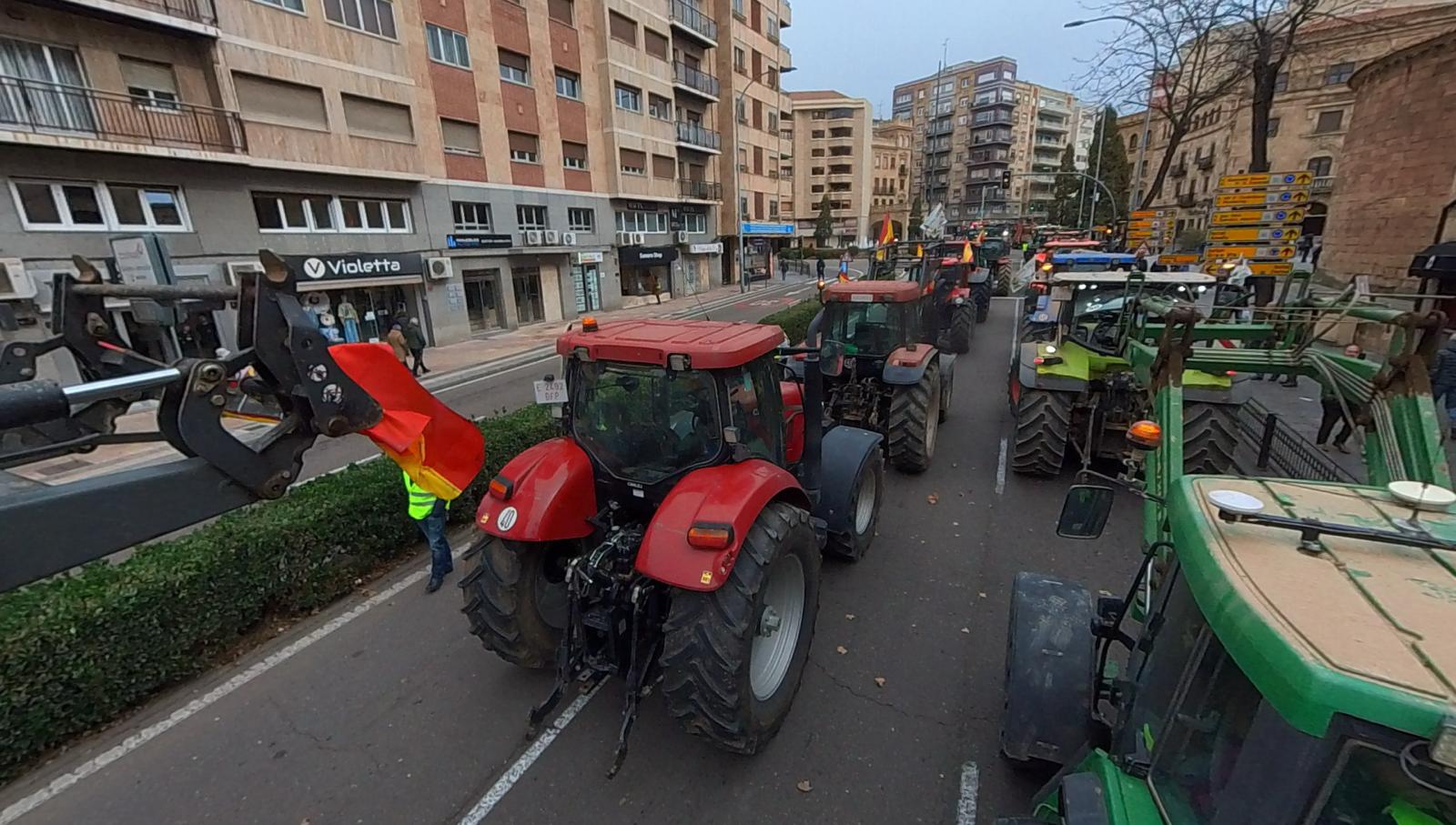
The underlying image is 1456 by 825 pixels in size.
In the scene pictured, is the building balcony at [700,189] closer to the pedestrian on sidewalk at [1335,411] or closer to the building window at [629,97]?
the building window at [629,97]

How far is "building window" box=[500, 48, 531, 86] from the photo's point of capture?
66.0 ft

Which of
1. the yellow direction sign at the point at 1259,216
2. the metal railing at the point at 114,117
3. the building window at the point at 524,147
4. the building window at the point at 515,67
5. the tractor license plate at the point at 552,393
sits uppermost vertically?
the building window at the point at 515,67

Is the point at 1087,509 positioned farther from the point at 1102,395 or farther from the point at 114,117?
the point at 114,117

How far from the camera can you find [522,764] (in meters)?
3.36

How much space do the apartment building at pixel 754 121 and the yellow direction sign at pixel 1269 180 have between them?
67.7ft

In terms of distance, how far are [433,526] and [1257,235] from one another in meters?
17.2

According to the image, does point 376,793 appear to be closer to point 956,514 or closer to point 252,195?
point 956,514

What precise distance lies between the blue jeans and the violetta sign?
12308mm

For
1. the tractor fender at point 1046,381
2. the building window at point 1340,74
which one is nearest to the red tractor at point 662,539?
the tractor fender at point 1046,381

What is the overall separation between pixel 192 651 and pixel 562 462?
3103mm

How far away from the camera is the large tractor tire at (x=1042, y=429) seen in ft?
20.9

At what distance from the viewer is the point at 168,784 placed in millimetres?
3246

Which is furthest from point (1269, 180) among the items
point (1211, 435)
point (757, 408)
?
point (757, 408)

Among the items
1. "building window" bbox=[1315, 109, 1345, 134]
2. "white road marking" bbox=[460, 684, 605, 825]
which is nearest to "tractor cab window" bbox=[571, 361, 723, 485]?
"white road marking" bbox=[460, 684, 605, 825]
